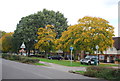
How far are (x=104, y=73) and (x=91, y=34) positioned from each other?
65.3 ft

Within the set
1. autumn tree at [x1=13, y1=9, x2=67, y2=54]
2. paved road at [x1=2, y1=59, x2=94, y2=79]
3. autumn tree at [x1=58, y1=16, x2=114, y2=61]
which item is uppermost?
autumn tree at [x1=13, y1=9, x2=67, y2=54]

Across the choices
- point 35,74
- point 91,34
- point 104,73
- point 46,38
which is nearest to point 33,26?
point 46,38

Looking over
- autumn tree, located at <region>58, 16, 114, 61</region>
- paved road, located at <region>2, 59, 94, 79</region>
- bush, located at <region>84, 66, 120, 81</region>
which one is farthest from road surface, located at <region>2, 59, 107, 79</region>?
autumn tree, located at <region>58, 16, 114, 61</region>

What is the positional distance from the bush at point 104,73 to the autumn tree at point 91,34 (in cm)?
1736

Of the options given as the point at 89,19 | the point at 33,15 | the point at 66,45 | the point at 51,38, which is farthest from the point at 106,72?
the point at 33,15

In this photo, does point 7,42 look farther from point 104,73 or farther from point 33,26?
point 104,73

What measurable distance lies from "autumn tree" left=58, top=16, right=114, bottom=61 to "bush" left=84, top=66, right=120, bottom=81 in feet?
57.0

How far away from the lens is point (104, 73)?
45.8 ft

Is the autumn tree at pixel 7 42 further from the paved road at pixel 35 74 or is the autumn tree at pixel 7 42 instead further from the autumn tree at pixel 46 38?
the paved road at pixel 35 74

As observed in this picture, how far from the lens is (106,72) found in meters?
13.8

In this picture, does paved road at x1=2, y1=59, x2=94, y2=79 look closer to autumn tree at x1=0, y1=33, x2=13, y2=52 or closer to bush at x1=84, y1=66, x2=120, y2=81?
bush at x1=84, y1=66, x2=120, y2=81

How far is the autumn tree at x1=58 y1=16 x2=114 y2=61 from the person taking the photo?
32.8 metres

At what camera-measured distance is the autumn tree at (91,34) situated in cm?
3284

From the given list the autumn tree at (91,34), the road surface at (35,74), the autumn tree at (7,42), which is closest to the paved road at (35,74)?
the road surface at (35,74)
